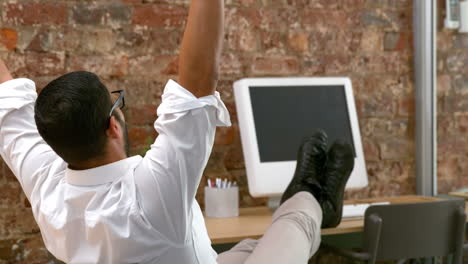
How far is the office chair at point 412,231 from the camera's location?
2203 millimetres

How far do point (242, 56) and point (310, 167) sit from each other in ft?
1.92

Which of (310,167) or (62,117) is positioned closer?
(62,117)

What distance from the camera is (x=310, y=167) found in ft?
8.44

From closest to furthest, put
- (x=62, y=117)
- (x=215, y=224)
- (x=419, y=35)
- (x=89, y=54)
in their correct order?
(x=62, y=117) < (x=215, y=224) < (x=89, y=54) < (x=419, y=35)

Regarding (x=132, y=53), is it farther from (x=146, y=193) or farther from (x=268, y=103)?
(x=146, y=193)

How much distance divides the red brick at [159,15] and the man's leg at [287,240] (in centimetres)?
89

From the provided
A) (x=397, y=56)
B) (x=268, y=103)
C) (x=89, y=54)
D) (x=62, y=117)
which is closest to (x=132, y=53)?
(x=89, y=54)

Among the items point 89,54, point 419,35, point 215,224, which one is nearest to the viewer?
point 215,224

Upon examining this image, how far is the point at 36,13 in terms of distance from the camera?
2.46 m

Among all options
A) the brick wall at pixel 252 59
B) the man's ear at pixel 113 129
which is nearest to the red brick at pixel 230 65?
the brick wall at pixel 252 59

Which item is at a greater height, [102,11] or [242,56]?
[102,11]

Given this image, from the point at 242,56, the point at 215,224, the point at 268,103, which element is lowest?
the point at 215,224

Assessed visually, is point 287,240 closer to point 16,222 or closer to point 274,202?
point 274,202

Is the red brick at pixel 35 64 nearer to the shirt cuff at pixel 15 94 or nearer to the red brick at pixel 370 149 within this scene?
the shirt cuff at pixel 15 94
